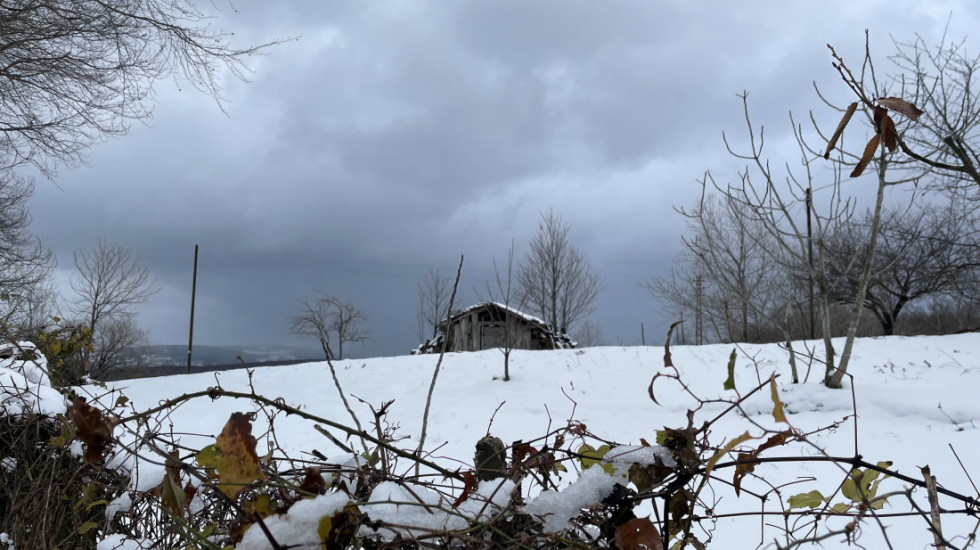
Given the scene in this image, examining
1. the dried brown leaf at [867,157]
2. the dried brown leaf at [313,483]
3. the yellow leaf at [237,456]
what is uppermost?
the dried brown leaf at [867,157]

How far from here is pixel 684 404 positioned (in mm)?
7598

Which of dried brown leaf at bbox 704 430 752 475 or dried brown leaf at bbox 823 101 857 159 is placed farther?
dried brown leaf at bbox 823 101 857 159

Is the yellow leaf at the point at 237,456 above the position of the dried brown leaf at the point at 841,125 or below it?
below

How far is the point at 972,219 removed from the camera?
47.0 feet

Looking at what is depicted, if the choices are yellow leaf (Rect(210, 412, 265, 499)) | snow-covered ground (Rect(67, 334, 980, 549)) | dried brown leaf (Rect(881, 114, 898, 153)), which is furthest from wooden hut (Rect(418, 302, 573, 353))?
yellow leaf (Rect(210, 412, 265, 499))

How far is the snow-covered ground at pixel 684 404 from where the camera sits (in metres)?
4.44

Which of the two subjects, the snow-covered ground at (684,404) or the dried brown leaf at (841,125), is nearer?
the dried brown leaf at (841,125)

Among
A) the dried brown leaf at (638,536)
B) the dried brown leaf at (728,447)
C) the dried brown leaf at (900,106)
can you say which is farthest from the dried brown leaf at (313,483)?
the dried brown leaf at (900,106)

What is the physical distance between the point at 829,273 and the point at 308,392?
1890 cm

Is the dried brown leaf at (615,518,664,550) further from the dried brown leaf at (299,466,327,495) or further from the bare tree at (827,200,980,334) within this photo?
the bare tree at (827,200,980,334)

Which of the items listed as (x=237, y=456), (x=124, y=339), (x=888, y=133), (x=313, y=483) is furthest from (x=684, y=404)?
(x=124, y=339)

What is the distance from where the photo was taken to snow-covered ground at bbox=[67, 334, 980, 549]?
444cm

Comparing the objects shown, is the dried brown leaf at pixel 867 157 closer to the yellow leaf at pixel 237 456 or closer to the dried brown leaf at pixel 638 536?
the dried brown leaf at pixel 638 536

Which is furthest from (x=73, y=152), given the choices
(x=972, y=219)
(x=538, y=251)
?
(x=972, y=219)
